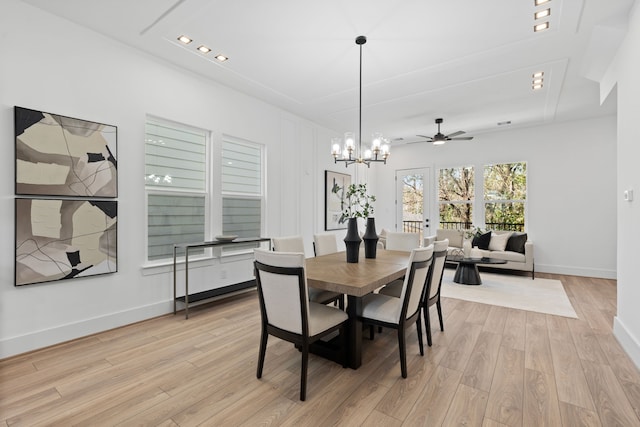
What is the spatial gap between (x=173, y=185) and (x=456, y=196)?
5.93m

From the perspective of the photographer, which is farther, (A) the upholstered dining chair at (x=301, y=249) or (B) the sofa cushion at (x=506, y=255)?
(B) the sofa cushion at (x=506, y=255)

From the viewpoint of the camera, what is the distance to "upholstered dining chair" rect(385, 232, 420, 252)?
3.99 meters

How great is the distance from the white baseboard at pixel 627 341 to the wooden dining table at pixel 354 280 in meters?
1.88

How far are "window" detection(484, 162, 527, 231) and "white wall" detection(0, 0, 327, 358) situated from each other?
204 inches

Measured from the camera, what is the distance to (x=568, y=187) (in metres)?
5.83

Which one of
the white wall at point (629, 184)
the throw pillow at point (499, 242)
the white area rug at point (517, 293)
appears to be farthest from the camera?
the throw pillow at point (499, 242)

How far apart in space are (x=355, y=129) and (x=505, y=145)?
3173 millimetres

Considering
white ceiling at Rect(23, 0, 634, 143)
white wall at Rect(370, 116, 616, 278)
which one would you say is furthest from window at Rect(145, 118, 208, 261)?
white wall at Rect(370, 116, 616, 278)

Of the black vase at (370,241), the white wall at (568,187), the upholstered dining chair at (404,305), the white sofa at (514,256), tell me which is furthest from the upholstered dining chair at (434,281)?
the white wall at (568,187)

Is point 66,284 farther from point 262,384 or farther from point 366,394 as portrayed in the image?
point 366,394

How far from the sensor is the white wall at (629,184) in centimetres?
246

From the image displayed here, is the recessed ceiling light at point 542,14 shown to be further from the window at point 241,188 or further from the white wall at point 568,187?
the white wall at point 568,187

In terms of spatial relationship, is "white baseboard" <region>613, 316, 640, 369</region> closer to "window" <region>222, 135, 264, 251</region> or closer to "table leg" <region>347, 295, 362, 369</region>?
"table leg" <region>347, 295, 362, 369</region>

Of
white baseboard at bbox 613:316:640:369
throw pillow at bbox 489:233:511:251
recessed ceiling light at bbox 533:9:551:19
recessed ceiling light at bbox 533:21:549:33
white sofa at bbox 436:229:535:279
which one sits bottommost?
white baseboard at bbox 613:316:640:369
